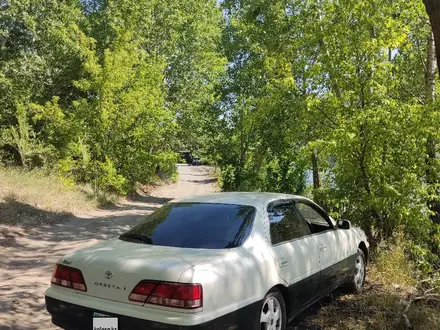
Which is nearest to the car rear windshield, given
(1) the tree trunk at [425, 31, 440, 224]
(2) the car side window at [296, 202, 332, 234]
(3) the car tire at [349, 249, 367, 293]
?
(2) the car side window at [296, 202, 332, 234]

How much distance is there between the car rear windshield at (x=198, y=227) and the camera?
377cm

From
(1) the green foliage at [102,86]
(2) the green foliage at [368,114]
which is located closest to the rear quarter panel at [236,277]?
(2) the green foliage at [368,114]

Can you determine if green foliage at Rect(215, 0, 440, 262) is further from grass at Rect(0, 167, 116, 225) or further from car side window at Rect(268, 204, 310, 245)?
grass at Rect(0, 167, 116, 225)

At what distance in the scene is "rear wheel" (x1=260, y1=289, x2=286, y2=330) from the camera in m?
3.72

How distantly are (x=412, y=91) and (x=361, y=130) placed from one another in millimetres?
3530

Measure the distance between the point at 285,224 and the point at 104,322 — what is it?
2099 millimetres

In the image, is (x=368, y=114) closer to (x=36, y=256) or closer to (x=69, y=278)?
(x=69, y=278)

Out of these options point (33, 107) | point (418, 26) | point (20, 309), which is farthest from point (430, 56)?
point (33, 107)

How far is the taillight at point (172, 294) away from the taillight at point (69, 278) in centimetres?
68

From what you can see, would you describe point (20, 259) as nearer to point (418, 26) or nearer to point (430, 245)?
point (430, 245)

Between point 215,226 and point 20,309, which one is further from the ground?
point 215,226

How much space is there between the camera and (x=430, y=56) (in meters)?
8.27

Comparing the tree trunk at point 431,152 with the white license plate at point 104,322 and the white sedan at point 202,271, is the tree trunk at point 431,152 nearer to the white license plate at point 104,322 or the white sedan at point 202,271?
the white sedan at point 202,271

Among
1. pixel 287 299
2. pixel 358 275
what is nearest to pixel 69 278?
pixel 287 299
